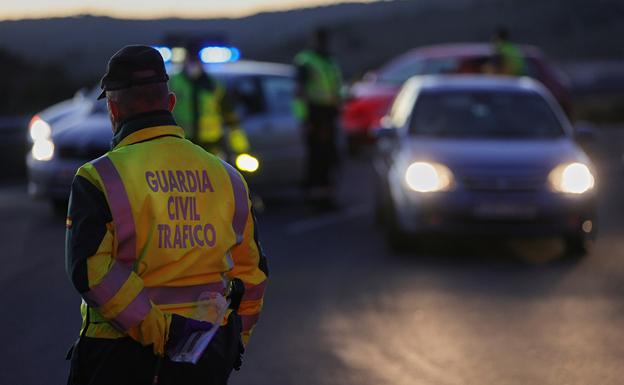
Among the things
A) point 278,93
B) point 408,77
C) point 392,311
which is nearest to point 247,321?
point 392,311

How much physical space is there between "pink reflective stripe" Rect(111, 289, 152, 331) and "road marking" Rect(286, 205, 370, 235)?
9989mm

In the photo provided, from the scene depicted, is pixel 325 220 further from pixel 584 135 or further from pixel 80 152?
pixel 584 135

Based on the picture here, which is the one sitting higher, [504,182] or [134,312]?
[504,182]

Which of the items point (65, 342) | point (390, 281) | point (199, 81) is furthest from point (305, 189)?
point (65, 342)

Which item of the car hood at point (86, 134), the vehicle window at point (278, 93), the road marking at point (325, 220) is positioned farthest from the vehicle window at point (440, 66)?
the car hood at point (86, 134)

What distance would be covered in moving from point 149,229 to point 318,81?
1175 centimetres

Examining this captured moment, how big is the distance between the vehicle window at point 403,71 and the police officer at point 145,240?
65.3 ft

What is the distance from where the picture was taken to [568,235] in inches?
487

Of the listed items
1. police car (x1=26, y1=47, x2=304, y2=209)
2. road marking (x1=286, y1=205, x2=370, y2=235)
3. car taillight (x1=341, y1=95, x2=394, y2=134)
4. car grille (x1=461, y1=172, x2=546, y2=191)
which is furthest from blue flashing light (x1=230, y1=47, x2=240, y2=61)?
car taillight (x1=341, y1=95, x2=394, y2=134)

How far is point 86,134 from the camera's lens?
14648mm

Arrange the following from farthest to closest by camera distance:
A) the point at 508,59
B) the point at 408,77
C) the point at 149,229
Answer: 1. the point at 408,77
2. the point at 508,59
3. the point at 149,229

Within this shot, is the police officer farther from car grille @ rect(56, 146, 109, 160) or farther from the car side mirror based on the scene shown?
car grille @ rect(56, 146, 109, 160)

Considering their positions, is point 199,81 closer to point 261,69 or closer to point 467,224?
point 467,224

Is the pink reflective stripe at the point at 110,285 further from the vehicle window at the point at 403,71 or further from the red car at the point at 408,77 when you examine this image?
the vehicle window at the point at 403,71
